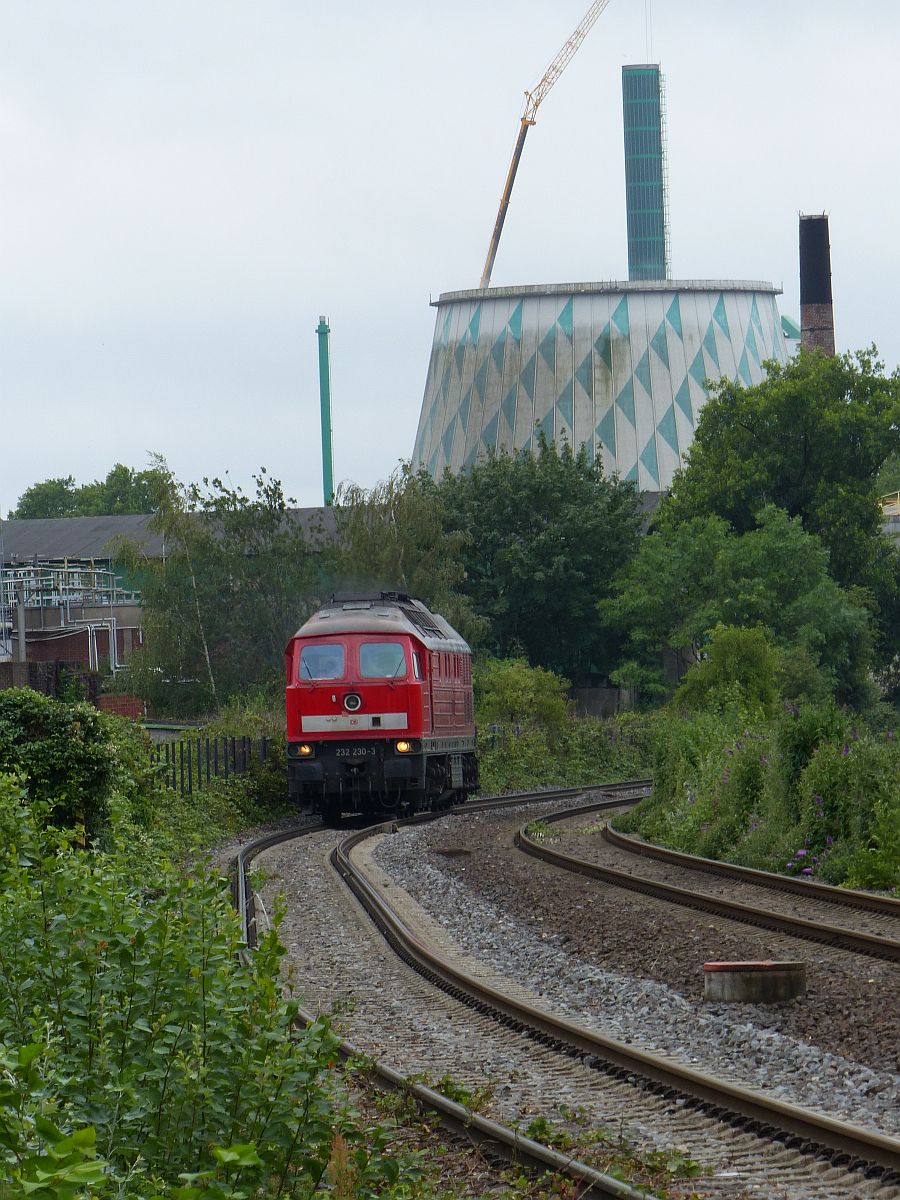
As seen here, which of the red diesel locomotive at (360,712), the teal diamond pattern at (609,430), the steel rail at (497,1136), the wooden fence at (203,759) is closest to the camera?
the steel rail at (497,1136)

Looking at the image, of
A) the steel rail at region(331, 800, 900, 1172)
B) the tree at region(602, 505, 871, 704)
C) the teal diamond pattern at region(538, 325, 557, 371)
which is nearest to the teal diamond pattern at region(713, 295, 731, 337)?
the teal diamond pattern at region(538, 325, 557, 371)

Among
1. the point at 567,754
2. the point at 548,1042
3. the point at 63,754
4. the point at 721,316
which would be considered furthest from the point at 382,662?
the point at 721,316

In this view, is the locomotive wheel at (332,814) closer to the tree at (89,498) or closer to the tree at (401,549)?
the tree at (401,549)

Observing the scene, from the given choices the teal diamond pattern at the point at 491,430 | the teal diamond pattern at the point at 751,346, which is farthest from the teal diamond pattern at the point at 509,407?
the teal diamond pattern at the point at 751,346

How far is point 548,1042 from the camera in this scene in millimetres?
10211

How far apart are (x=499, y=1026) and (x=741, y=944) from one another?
3.69 metres

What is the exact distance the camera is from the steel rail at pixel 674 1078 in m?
7.31

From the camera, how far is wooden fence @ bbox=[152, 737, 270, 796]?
26.6 meters

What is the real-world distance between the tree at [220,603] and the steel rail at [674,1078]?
123ft

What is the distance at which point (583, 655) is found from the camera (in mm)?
62312

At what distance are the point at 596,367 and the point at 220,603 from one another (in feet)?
172

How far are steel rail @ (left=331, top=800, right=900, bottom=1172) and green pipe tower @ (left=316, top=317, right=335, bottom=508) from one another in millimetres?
83956

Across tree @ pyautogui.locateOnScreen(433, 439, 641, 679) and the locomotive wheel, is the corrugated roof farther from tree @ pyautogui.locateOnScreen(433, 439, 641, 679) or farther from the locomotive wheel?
the locomotive wheel

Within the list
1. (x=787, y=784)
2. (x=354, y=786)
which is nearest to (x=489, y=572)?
(x=354, y=786)
